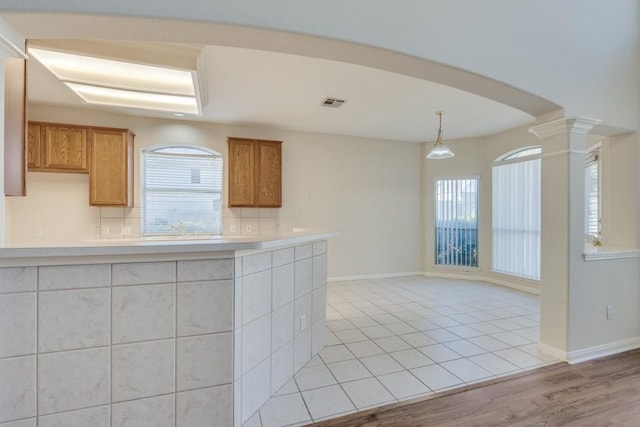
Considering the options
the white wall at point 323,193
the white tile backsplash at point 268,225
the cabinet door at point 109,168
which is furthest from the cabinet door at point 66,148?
the white tile backsplash at point 268,225

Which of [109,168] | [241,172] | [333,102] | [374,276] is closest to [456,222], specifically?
[374,276]

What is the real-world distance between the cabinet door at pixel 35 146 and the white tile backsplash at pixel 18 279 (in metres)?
3.40

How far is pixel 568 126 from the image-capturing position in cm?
257

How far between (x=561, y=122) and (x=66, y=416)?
12.6 feet

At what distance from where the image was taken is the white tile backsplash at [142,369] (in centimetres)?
148

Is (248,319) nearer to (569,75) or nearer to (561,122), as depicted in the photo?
(561,122)

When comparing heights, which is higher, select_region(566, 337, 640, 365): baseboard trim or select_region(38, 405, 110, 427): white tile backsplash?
select_region(38, 405, 110, 427): white tile backsplash

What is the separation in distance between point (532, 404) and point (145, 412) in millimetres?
2370

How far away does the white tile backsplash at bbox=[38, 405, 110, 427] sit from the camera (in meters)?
1.39

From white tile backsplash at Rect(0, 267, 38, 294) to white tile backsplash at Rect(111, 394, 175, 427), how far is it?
69cm

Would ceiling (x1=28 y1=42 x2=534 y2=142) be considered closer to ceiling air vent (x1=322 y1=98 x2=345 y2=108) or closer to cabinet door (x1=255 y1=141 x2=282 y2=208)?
ceiling air vent (x1=322 y1=98 x2=345 y2=108)

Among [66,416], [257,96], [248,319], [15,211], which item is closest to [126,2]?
[248,319]

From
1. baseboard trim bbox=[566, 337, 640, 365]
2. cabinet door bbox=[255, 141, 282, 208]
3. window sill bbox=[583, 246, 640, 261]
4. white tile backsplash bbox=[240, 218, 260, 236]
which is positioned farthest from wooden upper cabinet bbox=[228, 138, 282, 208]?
baseboard trim bbox=[566, 337, 640, 365]

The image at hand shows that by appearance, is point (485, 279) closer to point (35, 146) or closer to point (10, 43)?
point (10, 43)
